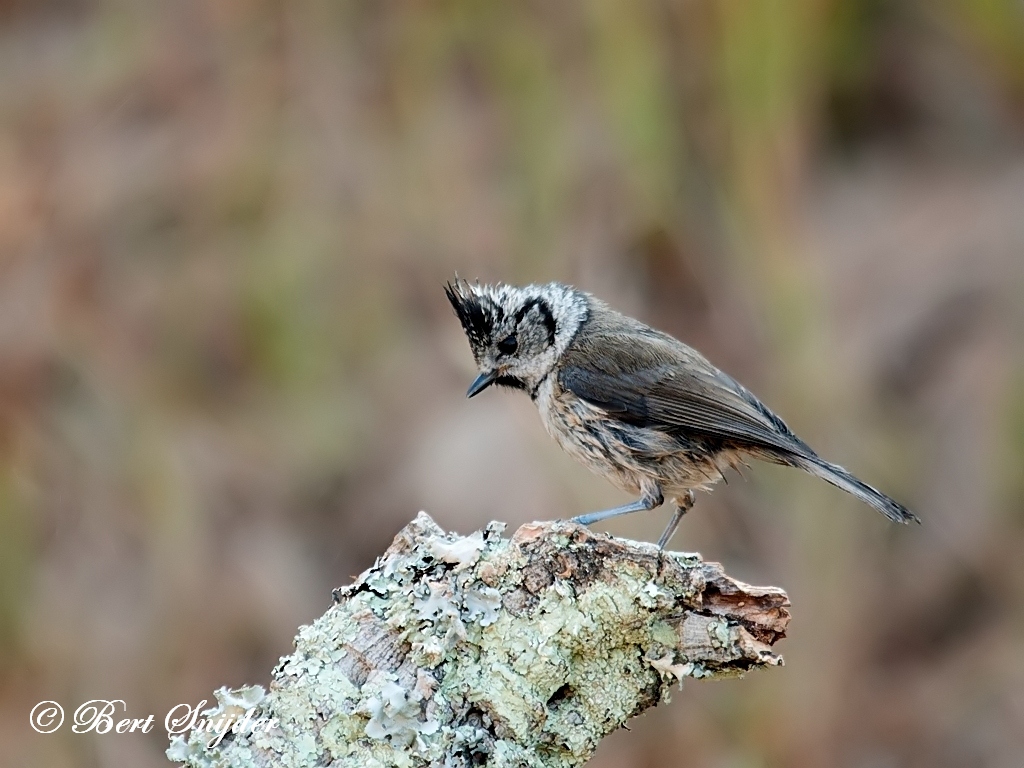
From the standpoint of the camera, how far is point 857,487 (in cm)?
311

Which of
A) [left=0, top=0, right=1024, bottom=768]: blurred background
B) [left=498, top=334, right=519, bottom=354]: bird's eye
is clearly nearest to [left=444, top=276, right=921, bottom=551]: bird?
[left=498, top=334, right=519, bottom=354]: bird's eye

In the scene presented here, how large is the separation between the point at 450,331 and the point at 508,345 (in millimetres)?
1142

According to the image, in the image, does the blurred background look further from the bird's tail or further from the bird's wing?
the bird's tail

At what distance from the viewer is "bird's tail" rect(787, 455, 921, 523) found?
10.0ft

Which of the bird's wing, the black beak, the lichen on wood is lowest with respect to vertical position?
the lichen on wood

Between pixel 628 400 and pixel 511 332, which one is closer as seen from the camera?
pixel 628 400

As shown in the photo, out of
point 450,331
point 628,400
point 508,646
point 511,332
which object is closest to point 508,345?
point 511,332

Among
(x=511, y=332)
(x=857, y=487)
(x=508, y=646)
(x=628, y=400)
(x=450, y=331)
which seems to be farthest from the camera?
(x=450, y=331)

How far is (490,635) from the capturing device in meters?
2.40

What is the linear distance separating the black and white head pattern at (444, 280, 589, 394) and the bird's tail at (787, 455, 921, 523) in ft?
2.77

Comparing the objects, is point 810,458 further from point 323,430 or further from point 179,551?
point 179,551

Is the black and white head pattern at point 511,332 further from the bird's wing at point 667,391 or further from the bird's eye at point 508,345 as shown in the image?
the bird's wing at point 667,391

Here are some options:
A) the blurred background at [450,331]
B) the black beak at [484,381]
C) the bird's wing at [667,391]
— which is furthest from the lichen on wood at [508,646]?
the blurred background at [450,331]

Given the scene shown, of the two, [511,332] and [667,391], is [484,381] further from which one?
[667,391]
